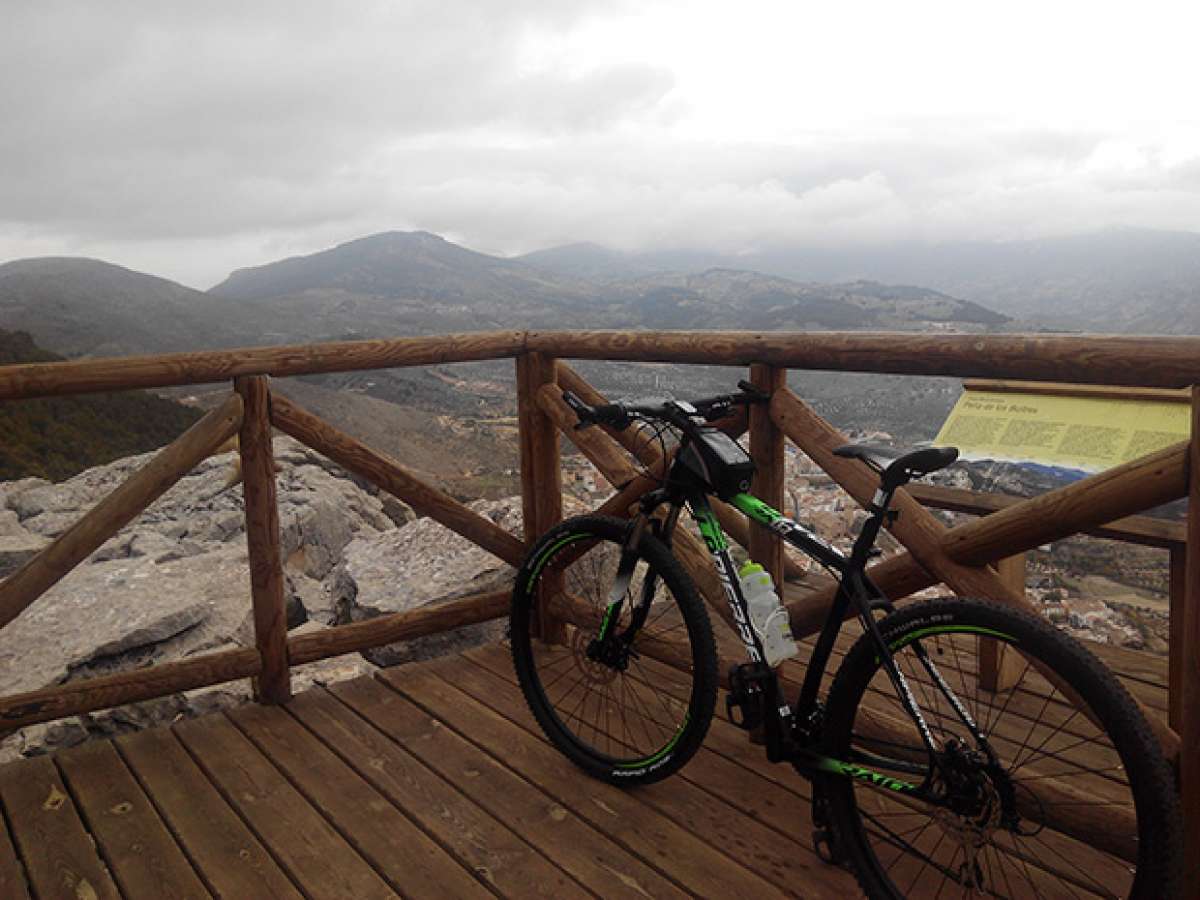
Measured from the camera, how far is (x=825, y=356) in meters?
2.54

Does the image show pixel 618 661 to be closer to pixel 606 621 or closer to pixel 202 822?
pixel 606 621

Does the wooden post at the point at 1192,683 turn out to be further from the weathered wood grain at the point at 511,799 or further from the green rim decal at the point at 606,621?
the green rim decal at the point at 606,621

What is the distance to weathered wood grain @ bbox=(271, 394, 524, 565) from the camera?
10.8 feet

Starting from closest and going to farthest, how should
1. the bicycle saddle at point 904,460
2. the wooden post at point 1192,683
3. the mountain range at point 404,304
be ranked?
the wooden post at point 1192,683
the bicycle saddle at point 904,460
the mountain range at point 404,304

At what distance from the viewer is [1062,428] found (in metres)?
2.46

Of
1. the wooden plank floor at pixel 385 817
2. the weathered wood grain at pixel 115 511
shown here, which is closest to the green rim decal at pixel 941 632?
the wooden plank floor at pixel 385 817

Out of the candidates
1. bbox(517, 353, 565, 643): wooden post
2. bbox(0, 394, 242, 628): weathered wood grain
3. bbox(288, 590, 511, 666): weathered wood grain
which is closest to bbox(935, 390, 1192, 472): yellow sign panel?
bbox(517, 353, 565, 643): wooden post

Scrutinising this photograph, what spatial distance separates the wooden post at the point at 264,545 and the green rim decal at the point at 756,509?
1.76m

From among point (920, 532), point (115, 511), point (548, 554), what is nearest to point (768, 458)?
point (920, 532)

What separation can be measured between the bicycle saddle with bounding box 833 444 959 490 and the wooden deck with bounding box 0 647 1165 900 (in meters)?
1.03

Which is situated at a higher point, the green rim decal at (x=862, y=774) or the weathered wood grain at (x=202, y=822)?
the green rim decal at (x=862, y=774)

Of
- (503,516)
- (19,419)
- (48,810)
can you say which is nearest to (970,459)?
(48,810)

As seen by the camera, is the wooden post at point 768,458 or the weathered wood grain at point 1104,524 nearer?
the weathered wood grain at point 1104,524

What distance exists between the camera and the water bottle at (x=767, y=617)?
7.61 feet
